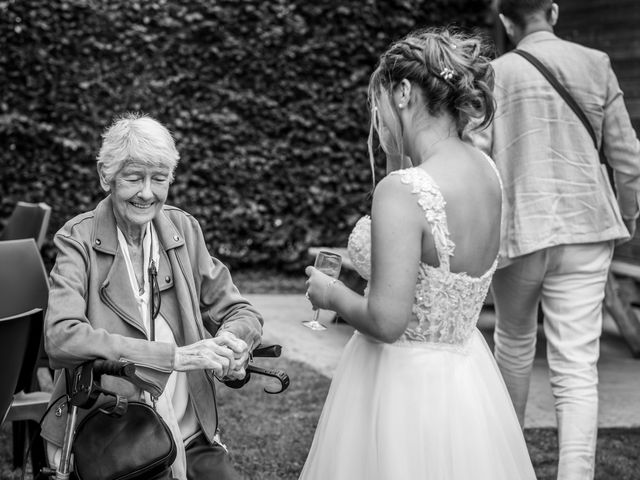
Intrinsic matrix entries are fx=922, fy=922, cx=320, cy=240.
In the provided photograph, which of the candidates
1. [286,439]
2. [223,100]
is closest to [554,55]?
[286,439]

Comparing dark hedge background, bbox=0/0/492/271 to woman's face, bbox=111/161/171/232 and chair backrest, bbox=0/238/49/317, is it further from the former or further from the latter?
woman's face, bbox=111/161/171/232

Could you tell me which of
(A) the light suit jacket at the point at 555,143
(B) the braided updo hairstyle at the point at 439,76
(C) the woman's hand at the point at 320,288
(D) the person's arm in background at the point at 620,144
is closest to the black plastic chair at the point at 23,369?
(C) the woman's hand at the point at 320,288

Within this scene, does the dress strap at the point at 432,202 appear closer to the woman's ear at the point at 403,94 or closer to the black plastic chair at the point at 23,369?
the woman's ear at the point at 403,94

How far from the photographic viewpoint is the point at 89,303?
8.72 feet

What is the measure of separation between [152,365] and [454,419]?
835 mm

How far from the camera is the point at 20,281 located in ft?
11.1

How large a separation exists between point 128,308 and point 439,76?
1.10 metres

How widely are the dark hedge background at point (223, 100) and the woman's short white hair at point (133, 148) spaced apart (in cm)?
552

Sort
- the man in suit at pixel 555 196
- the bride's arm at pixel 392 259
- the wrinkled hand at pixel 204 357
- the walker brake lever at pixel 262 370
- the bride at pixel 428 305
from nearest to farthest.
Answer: the bride's arm at pixel 392 259 < the bride at pixel 428 305 < the wrinkled hand at pixel 204 357 < the walker brake lever at pixel 262 370 < the man in suit at pixel 555 196

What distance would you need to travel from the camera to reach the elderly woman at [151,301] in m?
2.56

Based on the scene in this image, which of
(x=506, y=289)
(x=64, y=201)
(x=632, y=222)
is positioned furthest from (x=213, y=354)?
(x=64, y=201)

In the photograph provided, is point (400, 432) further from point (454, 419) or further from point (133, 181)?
point (133, 181)

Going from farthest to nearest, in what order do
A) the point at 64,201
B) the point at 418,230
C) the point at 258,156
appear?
the point at 258,156, the point at 64,201, the point at 418,230

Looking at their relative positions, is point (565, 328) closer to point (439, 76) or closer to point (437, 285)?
point (437, 285)
